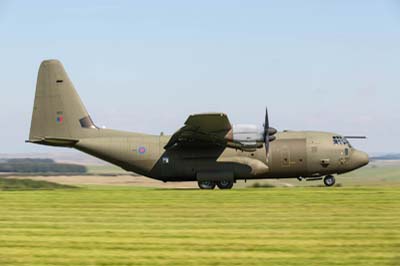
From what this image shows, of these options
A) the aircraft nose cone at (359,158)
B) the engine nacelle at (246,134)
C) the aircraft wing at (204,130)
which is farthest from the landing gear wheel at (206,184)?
the aircraft nose cone at (359,158)

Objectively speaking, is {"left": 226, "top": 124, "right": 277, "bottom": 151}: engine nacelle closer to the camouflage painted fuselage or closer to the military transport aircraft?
the military transport aircraft

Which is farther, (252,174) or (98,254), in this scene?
(252,174)

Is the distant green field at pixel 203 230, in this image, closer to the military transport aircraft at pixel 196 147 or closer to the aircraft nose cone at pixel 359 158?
the military transport aircraft at pixel 196 147

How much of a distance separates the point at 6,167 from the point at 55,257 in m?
101

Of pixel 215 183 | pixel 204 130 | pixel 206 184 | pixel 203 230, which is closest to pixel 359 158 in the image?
pixel 215 183

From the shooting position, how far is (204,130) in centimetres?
3509

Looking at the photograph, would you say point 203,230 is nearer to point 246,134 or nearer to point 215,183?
point 246,134

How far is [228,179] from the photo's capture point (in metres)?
36.4

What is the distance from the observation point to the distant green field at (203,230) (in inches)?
566

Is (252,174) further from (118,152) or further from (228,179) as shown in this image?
(118,152)

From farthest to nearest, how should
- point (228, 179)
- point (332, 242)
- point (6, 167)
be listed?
1. point (6, 167)
2. point (228, 179)
3. point (332, 242)

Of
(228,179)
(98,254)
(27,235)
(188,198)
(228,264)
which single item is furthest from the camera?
(228,179)

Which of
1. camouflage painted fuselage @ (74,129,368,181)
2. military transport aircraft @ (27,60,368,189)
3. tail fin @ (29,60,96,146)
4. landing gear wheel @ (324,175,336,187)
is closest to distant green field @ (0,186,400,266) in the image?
military transport aircraft @ (27,60,368,189)

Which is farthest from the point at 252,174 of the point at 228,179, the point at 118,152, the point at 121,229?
the point at 121,229
